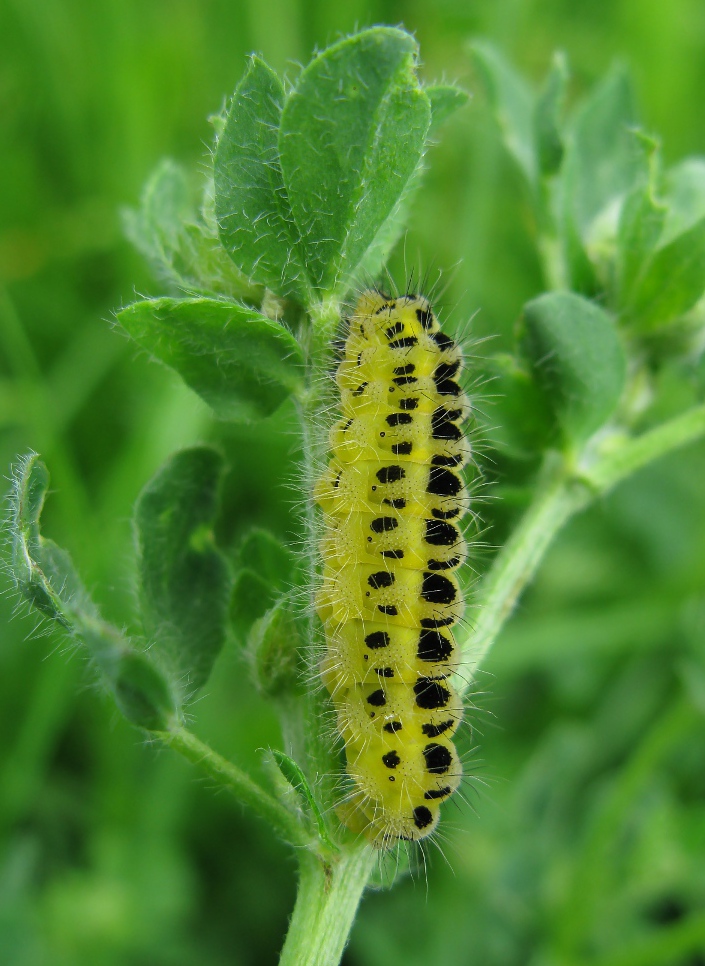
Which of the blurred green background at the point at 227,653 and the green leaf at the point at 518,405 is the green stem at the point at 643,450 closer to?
the green leaf at the point at 518,405

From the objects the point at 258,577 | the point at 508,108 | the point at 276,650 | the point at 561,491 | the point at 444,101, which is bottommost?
the point at 276,650

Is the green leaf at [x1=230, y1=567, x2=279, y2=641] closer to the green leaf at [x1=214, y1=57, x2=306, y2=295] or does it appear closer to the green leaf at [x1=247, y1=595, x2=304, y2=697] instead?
the green leaf at [x1=247, y1=595, x2=304, y2=697]

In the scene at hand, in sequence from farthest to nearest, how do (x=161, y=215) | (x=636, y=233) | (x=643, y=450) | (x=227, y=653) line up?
(x=227, y=653), (x=643, y=450), (x=636, y=233), (x=161, y=215)

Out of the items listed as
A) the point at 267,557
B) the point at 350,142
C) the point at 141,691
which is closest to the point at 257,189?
the point at 350,142

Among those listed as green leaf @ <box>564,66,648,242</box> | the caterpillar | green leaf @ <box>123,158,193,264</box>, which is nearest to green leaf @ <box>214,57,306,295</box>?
green leaf @ <box>123,158,193,264</box>

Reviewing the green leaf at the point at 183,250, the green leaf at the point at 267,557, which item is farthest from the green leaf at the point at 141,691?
the green leaf at the point at 183,250

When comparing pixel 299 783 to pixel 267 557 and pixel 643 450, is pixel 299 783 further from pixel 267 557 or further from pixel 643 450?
pixel 643 450

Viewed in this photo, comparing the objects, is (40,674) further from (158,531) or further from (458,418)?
(458,418)
